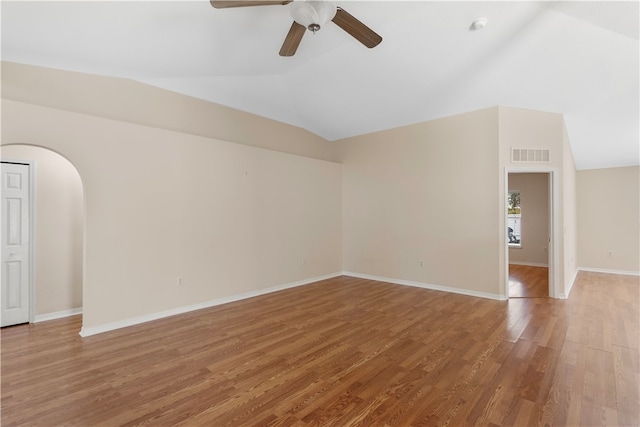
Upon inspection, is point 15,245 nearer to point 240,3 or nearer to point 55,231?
point 55,231

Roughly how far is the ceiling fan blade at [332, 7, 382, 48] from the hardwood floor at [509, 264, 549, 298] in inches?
184

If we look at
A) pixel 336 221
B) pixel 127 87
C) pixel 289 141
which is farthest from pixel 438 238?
pixel 127 87

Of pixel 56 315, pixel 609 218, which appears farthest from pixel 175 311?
pixel 609 218

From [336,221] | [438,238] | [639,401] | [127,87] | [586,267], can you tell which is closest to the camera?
A: [639,401]

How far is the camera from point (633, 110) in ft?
14.6

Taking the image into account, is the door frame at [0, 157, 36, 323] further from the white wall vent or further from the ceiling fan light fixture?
the white wall vent

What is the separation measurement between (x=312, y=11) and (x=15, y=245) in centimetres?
Result: 470

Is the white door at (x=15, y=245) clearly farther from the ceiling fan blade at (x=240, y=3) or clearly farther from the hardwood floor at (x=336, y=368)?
the ceiling fan blade at (x=240, y=3)

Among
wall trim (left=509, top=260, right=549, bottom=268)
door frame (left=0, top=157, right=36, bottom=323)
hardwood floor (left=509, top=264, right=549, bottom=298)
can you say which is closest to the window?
wall trim (left=509, top=260, right=549, bottom=268)

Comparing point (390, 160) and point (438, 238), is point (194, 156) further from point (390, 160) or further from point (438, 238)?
point (438, 238)

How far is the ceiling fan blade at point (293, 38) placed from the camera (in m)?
2.62

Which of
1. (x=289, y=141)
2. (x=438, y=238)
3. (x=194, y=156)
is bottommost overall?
(x=438, y=238)

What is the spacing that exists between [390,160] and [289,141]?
7.21ft

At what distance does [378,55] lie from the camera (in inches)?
152
